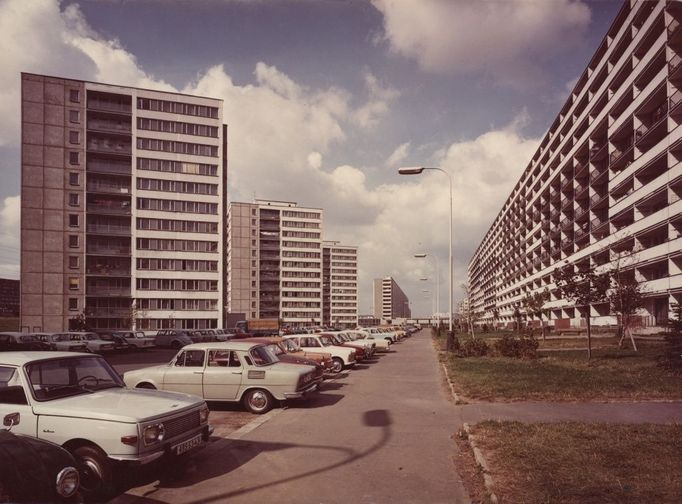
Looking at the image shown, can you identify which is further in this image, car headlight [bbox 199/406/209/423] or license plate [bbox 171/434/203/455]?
car headlight [bbox 199/406/209/423]

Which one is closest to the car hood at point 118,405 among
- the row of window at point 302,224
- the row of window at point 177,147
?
the row of window at point 177,147

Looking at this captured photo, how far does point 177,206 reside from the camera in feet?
238

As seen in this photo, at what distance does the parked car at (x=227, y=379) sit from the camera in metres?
10.5

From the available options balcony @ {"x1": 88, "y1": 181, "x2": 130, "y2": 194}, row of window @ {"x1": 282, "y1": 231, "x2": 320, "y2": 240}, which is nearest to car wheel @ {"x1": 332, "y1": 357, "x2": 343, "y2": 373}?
balcony @ {"x1": 88, "y1": 181, "x2": 130, "y2": 194}

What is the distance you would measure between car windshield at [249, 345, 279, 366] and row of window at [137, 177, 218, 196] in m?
65.4

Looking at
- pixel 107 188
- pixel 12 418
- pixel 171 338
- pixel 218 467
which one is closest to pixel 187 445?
pixel 218 467

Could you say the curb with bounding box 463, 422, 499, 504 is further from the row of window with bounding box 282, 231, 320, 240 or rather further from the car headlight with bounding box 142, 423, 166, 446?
the row of window with bounding box 282, 231, 320, 240

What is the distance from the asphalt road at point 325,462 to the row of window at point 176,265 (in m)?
65.0

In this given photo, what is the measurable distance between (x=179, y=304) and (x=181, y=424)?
69.1 metres

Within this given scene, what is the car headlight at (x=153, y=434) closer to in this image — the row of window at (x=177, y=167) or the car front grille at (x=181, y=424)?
the car front grille at (x=181, y=424)

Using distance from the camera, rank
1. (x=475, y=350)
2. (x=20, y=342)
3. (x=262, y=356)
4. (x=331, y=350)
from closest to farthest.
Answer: (x=262, y=356)
(x=331, y=350)
(x=475, y=350)
(x=20, y=342)

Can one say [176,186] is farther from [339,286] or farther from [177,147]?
[339,286]

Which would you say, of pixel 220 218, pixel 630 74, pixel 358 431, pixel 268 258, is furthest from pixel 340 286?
pixel 358 431

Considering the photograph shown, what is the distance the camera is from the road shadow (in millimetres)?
5635
